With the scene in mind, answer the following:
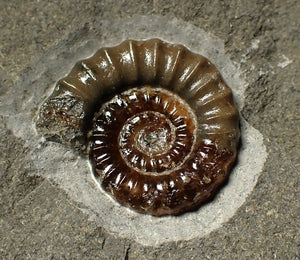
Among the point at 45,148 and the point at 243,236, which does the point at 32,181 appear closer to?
the point at 45,148

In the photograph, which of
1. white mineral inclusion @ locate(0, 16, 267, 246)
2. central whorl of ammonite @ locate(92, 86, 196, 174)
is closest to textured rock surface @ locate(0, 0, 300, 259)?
white mineral inclusion @ locate(0, 16, 267, 246)

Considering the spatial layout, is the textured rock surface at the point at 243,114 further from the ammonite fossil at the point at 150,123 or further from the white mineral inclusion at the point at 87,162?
the ammonite fossil at the point at 150,123

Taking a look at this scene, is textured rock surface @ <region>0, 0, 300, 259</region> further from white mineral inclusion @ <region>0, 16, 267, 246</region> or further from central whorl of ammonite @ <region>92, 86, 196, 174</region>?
central whorl of ammonite @ <region>92, 86, 196, 174</region>

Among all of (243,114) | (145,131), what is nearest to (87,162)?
(145,131)

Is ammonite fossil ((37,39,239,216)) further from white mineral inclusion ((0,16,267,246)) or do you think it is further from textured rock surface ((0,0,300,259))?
textured rock surface ((0,0,300,259))

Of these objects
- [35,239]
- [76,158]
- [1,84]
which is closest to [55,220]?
[35,239]

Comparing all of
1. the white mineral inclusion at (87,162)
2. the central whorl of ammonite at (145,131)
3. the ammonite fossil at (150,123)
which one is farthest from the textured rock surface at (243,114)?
the central whorl of ammonite at (145,131)
